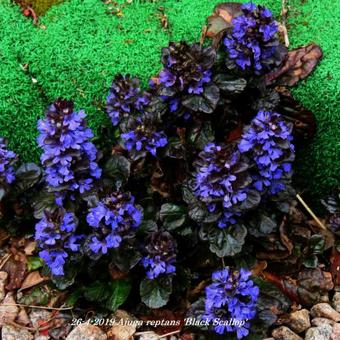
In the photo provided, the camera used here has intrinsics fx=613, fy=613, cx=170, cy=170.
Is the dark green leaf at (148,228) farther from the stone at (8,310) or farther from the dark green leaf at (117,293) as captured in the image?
the stone at (8,310)

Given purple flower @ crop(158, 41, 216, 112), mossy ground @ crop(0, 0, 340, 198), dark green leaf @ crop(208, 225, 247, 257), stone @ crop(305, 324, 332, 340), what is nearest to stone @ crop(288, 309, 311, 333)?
stone @ crop(305, 324, 332, 340)

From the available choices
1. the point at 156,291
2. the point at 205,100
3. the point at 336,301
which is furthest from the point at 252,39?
the point at 336,301

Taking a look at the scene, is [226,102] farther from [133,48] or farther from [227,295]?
[227,295]

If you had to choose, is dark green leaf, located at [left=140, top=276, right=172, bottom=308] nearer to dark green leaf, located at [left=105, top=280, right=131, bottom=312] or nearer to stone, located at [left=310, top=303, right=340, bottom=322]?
dark green leaf, located at [left=105, top=280, right=131, bottom=312]

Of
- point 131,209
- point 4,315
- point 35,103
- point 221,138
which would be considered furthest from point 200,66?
point 4,315

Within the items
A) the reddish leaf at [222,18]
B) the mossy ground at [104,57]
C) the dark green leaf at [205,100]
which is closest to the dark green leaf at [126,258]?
the dark green leaf at [205,100]

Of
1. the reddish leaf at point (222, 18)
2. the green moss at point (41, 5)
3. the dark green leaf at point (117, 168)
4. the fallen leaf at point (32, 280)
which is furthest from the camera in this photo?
the green moss at point (41, 5)

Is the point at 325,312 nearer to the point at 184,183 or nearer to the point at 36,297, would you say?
the point at 184,183
